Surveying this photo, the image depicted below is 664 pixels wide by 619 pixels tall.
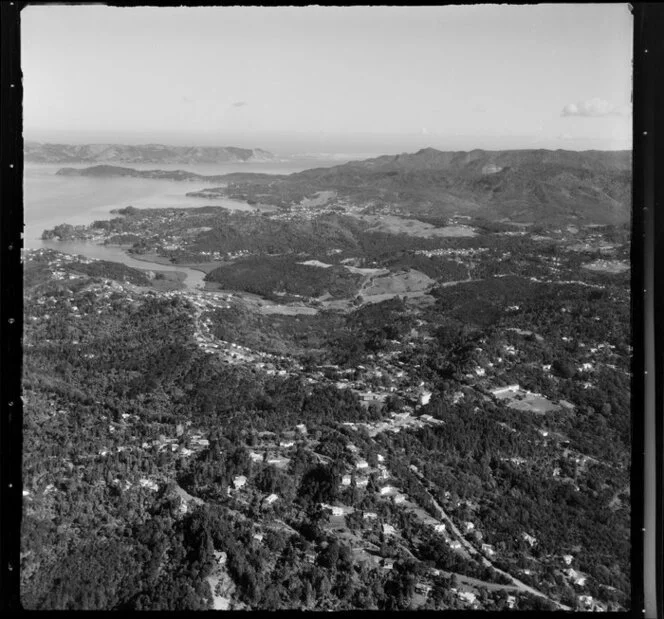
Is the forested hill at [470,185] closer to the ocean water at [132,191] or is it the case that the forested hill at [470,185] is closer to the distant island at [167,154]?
the ocean water at [132,191]

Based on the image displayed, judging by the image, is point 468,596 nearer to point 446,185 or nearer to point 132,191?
point 132,191

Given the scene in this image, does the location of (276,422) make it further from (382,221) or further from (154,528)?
(382,221)

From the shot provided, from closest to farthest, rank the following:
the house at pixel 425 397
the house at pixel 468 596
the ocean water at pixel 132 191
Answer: the house at pixel 468 596 < the house at pixel 425 397 < the ocean water at pixel 132 191

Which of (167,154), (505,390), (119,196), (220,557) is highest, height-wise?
(167,154)

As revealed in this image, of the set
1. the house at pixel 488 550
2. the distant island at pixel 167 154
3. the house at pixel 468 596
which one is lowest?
the house at pixel 468 596

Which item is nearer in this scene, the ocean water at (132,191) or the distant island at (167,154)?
the ocean water at (132,191)

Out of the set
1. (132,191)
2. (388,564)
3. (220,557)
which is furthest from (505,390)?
(132,191)

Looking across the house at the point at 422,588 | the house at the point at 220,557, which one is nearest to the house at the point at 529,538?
the house at the point at 422,588

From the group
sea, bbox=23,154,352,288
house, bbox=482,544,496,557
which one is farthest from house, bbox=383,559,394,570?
sea, bbox=23,154,352,288
